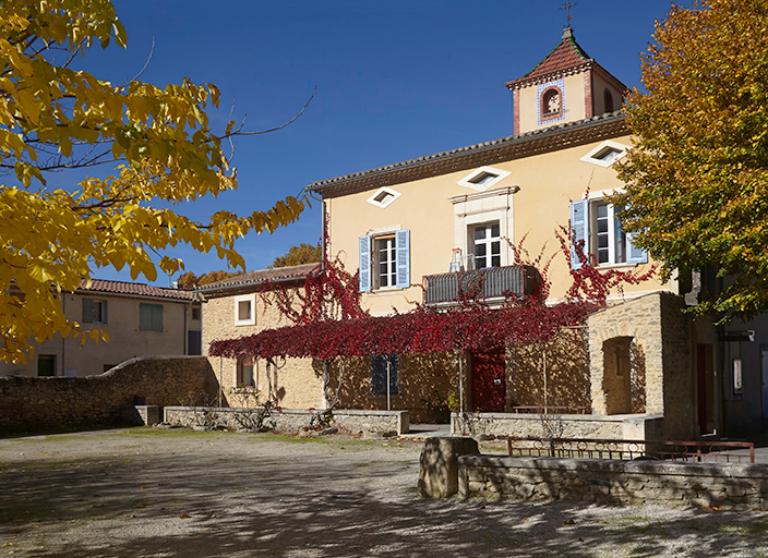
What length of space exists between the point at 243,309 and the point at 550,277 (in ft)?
38.7

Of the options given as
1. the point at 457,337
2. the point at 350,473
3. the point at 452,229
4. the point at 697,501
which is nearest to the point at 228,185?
the point at 697,501

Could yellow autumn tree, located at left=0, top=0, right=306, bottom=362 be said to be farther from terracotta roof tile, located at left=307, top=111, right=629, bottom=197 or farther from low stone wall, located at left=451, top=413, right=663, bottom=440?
terracotta roof tile, located at left=307, top=111, right=629, bottom=197

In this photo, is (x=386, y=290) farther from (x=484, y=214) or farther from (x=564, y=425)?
(x=564, y=425)

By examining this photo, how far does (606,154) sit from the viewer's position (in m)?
18.0

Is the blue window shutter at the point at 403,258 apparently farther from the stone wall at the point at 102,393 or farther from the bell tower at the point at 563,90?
the stone wall at the point at 102,393

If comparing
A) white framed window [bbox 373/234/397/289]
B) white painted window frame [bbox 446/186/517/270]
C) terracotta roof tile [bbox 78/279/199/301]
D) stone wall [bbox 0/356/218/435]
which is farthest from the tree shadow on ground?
terracotta roof tile [bbox 78/279/199/301]

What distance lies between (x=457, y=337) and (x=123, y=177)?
12064 mm

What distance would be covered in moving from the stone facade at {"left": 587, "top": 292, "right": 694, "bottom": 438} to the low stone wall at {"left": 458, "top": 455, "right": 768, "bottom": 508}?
24.2 feet

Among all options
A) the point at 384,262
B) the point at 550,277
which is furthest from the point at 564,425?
the point at 384,262

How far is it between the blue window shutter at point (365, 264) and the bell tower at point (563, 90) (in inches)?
262

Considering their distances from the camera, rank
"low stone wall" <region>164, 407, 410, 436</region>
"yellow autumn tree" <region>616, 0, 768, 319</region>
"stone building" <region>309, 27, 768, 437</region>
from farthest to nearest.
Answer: "low stone wall" <region>164, 407, 410, 436</region> → "stone building" <region>309, 27, 768, 437</region> → "yellow autumn tree" <region>616, 0, 768, 319</region>

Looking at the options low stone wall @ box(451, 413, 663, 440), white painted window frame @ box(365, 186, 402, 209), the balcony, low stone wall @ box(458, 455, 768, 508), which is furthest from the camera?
white painted window frame @ box(365, 186, 402, 209)

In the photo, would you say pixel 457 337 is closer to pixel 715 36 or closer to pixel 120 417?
pixel 715 36

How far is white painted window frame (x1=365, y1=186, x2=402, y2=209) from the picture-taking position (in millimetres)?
22141
